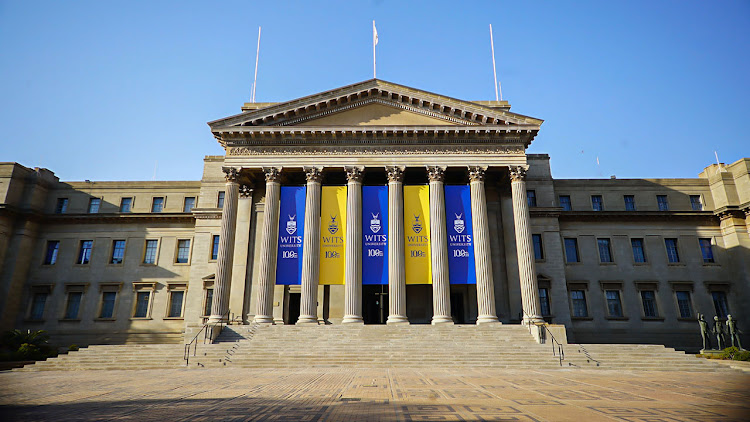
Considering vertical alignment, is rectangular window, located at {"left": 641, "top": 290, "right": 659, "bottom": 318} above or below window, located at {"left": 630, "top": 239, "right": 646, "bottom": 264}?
below

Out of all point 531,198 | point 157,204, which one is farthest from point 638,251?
point 157,204

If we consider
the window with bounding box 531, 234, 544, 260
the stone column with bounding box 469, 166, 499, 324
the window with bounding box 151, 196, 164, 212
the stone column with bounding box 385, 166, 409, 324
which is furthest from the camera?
the window with bounding box 151, 196, 164, 212

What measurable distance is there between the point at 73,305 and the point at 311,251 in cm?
2400

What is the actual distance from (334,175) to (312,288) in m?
9.77

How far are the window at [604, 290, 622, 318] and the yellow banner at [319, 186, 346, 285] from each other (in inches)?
911

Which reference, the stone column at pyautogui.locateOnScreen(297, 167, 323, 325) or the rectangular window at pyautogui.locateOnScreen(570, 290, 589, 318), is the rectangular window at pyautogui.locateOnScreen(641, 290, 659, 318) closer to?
the rectangular window at pyautogui.locateOnScreen(570, 290, 589, 318)

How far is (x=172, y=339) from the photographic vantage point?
35281 mm

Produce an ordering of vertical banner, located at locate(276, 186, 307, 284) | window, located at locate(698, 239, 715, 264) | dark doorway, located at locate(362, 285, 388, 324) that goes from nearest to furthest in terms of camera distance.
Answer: vertical banner, located at locate(276, 186, 307, 284), dark doorway, located at locate(362, 285, 388, 324), window, located at locate(698, 239, 715, 264)

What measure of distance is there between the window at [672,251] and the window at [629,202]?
12.8 ft

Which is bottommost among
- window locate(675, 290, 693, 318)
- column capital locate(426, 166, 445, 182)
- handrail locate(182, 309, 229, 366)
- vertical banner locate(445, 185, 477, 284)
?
handrail locate(182, 309, 229, 366)

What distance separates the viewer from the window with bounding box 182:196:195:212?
129 ft

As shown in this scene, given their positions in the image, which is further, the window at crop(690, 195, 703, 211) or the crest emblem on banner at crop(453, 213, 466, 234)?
the window at crop(690, 195, 703, 211)

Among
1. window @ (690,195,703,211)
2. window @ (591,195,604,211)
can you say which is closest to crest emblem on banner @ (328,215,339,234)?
window @ (591,195,604,211)

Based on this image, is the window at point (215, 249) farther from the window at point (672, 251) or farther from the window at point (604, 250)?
the window at point (672, 251)
